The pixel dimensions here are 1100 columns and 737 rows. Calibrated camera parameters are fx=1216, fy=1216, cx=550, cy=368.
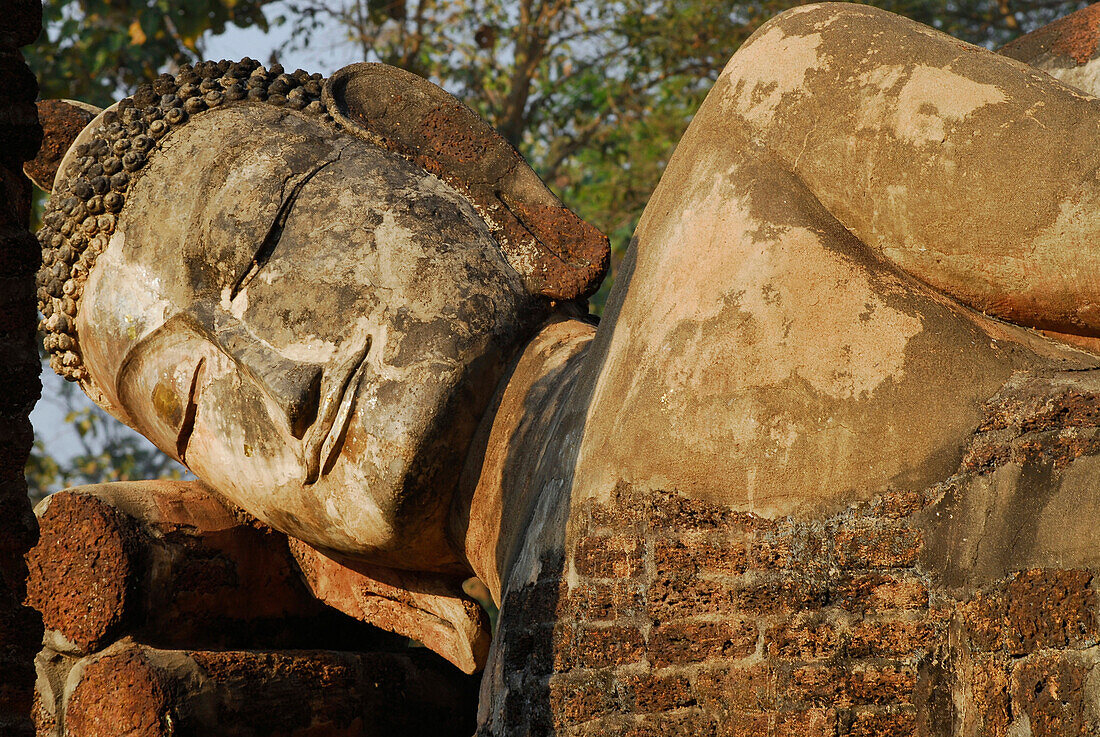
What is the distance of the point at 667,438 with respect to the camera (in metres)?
2.56

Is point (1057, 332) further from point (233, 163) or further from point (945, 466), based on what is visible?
point (233, 163)

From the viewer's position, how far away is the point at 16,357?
1832 mm

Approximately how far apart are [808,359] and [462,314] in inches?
40.2

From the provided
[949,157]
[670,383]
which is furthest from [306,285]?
[949,157]

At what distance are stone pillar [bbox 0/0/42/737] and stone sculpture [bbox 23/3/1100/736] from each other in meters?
1.15

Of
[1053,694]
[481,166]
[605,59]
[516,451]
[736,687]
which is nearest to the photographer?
[1053,694]

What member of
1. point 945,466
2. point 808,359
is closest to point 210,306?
point 808,359

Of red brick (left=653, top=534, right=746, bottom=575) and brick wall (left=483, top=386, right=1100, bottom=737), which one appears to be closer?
→ brick wall (left=483, top=386, right=1100, bottom=737)

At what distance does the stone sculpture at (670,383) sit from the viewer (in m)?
2.34

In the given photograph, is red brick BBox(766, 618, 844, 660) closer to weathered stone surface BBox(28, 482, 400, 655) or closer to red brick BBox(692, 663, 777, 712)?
red brick BBox(692, 663, 777, 712)

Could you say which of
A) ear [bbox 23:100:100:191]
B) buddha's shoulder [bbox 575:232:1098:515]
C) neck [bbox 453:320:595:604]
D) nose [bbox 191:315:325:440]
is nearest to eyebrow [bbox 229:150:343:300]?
nose [bbox 191:315:325:440]

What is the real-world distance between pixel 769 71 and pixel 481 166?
1.13 m

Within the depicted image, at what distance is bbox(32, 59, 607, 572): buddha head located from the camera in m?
3.12

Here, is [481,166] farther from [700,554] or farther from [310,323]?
[700,554]
